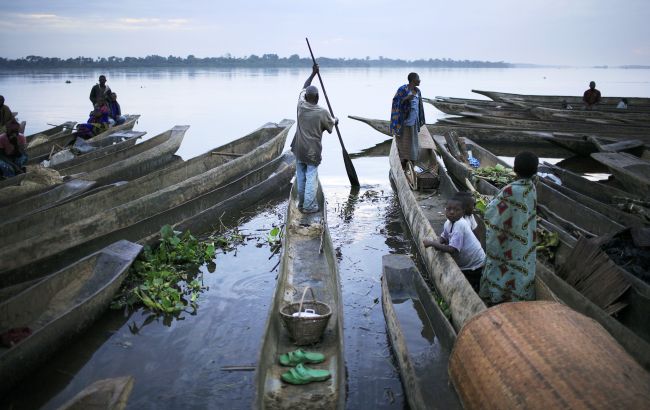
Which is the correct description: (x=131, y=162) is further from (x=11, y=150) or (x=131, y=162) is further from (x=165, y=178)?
(x=11, y=150)

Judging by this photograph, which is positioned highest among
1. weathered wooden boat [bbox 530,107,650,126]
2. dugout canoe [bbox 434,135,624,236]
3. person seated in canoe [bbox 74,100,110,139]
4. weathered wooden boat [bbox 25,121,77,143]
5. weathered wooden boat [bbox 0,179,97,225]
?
weathered wooden boat [bbox 530,107,650,126]

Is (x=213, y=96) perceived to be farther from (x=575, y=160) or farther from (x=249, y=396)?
(x=249, y=396)

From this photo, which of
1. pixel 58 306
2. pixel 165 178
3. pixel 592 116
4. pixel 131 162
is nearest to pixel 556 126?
pixel 592 116

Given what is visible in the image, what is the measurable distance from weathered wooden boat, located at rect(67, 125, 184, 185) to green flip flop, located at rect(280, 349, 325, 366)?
6139 mm

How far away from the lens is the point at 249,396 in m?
4.25

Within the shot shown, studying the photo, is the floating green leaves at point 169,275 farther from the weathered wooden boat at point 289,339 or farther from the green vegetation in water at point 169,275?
the weathered wooden boat at point 289,339

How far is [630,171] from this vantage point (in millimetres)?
8148

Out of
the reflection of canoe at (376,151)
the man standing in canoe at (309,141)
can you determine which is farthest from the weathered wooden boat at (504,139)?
the man standing in canoe at (309,141)

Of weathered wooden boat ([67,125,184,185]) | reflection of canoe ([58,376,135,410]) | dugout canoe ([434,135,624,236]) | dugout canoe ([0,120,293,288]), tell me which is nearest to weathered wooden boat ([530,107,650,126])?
dugout canoe ([434,135,624,236])

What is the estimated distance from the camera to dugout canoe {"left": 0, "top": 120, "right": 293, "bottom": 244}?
637 cm

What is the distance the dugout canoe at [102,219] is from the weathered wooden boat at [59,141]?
414 cm

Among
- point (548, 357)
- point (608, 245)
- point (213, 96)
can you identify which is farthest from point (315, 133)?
point (213, 96)

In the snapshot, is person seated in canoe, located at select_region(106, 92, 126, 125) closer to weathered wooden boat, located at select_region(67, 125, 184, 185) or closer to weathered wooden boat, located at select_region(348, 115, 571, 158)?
weathered wooden boat, located at select_region(67, 125, 184, 185)

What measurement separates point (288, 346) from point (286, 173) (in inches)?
262
